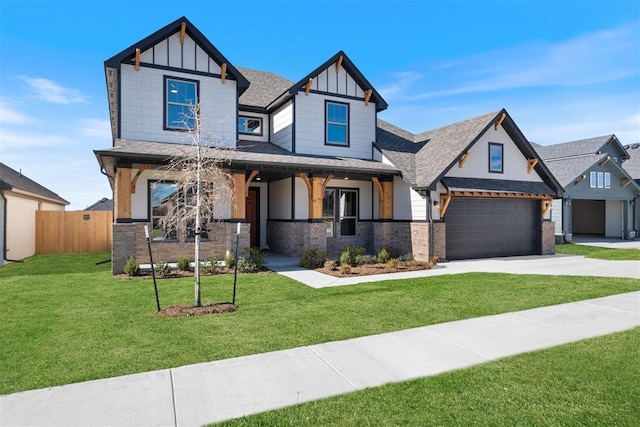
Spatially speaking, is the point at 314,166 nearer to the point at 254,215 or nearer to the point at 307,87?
the point at 307,87

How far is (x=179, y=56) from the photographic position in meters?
13.5

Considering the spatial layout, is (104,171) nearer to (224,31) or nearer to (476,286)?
(224,31)

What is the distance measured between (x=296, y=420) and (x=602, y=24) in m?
14.6

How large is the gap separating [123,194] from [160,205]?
54.0 inches

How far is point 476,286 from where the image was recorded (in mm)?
9617

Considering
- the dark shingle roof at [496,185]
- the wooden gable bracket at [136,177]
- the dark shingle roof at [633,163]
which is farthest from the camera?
the dark shingle roof at [633,163]

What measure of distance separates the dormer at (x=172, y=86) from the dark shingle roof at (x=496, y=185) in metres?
9.14

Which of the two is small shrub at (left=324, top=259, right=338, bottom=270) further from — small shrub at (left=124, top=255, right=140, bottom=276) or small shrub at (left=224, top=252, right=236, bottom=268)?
small shrub at (left=124, top=255, right=140, bottom=276)

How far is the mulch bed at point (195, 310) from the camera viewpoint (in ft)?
22.1

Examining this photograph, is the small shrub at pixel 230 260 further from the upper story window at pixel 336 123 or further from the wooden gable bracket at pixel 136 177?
the upper story window at pixel 336 123

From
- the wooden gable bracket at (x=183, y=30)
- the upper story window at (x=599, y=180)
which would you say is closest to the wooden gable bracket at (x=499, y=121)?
the wooden gable bracket at (x=183, y=30)

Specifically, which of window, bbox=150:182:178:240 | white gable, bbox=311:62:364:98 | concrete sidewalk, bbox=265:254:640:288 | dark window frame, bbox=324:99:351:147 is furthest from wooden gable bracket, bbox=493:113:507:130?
window, bbox=150:182:178:240

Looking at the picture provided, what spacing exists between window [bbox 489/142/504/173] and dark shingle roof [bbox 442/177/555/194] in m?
0.54

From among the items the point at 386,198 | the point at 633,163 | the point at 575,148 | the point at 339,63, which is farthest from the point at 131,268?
the point at 633,163
